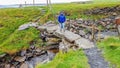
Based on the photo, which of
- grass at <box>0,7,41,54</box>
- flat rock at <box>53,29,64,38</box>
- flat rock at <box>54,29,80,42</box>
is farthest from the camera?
grass at <box>0,7,41,54</box>

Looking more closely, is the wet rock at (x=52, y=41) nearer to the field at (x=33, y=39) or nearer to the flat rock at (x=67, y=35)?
the flat rock at (x=67, y=35)

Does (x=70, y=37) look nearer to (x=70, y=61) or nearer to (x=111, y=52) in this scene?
(x=111, y=52)

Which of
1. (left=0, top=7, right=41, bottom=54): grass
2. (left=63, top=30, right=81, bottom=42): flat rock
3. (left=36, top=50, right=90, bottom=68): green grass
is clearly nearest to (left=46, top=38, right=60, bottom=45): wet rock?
(left=63, top=30, right=81, bottom=42): flat rock

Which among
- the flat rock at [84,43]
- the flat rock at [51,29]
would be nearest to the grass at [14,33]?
the flat rock at [51,29]

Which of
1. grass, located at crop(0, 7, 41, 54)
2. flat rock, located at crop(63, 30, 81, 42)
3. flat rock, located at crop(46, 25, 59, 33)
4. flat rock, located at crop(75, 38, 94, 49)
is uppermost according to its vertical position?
flat rock, located at crop(75, 38, 94, 49)

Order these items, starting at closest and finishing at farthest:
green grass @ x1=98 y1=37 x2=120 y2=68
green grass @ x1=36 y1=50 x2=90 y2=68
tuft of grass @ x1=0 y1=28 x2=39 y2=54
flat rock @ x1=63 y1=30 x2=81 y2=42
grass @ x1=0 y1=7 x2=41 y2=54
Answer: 1. green grass @ x1=36 y1=50 x2=90 y2=68
2. green grass @ x1=98 y1=37 x2=120 y2=68
3. flat rock @ x1=63 y1=30 x2=81 y2=42
4. tuft of grass @ x1=0 y1=28 x2=39 y2=54
5. grass @ x1=0 y1=7 x2=41 y2=54

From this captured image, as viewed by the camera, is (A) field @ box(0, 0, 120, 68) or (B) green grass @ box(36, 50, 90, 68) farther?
(A) field @ box(0, 0, 120, 68)

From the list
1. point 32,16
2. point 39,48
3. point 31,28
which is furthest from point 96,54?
point 32,16

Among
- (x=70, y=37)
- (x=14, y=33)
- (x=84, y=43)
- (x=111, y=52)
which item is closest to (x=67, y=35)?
(x=70, y=37)

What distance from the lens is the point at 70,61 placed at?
2717cm

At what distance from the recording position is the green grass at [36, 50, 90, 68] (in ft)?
84.7

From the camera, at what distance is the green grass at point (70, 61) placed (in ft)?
84.7

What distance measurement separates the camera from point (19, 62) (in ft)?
146

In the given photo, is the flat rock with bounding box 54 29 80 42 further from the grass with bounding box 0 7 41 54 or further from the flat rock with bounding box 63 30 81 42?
the grass with bounding box 0 7 41 54
